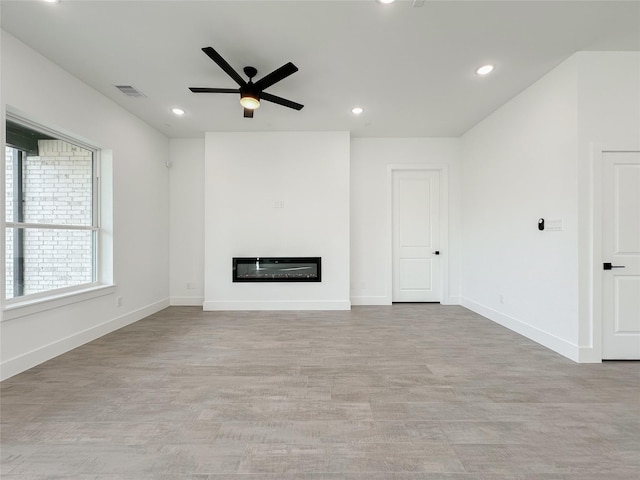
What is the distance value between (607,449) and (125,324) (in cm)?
477

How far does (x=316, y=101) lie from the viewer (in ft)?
12.1

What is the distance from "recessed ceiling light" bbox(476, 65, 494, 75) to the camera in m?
2.96

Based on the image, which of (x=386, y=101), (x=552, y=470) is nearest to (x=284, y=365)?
(x=552, y=470)

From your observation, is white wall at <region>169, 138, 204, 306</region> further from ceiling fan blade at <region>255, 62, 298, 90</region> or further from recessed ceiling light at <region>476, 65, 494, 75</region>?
recessed ceiling light at <region>476, 65, 494, 75</region>

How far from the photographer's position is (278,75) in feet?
8.83

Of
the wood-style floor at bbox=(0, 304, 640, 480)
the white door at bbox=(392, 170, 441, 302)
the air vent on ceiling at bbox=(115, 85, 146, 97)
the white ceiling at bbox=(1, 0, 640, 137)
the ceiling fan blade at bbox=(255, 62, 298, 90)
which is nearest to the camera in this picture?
the wood-style floor at bbox=(0, 304, 640, 480)

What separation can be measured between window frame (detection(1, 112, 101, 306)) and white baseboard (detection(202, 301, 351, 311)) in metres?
1.59

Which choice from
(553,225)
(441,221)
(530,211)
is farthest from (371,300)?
(553,225)

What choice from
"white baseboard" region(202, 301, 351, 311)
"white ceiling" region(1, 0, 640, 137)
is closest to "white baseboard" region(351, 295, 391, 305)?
"white baseboard" region(202, 301, 351, 311)

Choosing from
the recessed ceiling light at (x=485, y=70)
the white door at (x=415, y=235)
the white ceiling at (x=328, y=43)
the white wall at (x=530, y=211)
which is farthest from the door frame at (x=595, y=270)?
the white door at (x=415, y=235)

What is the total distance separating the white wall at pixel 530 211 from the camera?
2.86 metres

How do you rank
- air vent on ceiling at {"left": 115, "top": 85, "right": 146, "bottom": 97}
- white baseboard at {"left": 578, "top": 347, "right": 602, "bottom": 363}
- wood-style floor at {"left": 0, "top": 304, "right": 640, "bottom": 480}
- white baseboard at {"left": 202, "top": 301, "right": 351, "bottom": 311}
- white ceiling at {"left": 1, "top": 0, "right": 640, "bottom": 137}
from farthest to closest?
1. white baseboard at {"left": 202, "top": 301, "right": 351, "bottom": 311}
2. air vent on ceiling at {"left": 115, "top": 85, "right": 146, "bottom": 97}
3. white baseboard at {"left": 578, "top": 347, "right": 602, "bottom": 363}
4. white ceiling at {"left": 1, "top": 0, "right": 640, "bottom": 137}
5. wood-style floor at {"left": 0, "top": 304, "right": 640, "bottom": 480}


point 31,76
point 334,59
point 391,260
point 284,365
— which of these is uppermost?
point 334,59

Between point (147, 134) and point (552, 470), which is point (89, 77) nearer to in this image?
point (147, 134)
